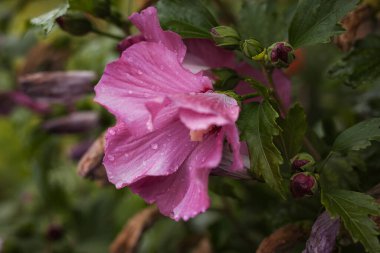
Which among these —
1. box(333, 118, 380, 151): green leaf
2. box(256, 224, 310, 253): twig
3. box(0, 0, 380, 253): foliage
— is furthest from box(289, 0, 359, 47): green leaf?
box(256, 224, 310, 253): twig

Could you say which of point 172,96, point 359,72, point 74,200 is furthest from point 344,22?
point 74,200

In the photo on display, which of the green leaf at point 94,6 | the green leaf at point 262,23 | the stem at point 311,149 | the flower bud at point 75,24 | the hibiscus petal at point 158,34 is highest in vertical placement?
the hibiscus petal at point 158,34

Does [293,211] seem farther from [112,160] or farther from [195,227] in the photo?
[195,227]

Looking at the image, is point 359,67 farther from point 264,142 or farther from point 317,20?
point 264,142

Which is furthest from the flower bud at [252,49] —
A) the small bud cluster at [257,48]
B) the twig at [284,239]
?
the twig at [284,239]

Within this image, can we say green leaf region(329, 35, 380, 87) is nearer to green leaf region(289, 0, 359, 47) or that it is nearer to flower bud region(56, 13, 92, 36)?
green leaf region(289, 0, 359, 47)

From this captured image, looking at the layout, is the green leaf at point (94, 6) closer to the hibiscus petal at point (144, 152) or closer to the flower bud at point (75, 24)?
the flower bud at point (75, 24)

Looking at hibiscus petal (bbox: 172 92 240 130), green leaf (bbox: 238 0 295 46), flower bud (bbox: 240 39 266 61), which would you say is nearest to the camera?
hibiscus petal (bbox: 172 92 240 130)
